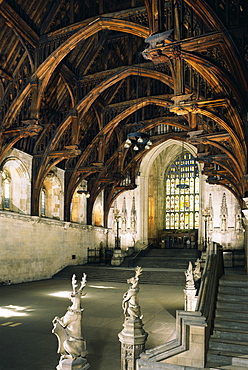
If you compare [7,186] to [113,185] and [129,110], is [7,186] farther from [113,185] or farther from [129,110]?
[113,185]

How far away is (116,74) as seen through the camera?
17359mm

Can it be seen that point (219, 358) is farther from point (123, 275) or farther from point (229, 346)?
point (123, 275)

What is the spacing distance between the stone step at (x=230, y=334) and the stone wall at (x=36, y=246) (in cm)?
1335

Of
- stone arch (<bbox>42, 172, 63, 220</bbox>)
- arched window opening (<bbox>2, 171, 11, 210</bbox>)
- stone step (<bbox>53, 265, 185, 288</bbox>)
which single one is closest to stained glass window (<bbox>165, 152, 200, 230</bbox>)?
stone step (<bbox>53, 265, 185, 288</bbox>)

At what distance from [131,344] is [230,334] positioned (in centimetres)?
228

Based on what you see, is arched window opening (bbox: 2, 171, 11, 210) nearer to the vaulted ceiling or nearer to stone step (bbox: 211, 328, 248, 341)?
the vaulted ceiling

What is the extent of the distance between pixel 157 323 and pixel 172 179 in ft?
79.8

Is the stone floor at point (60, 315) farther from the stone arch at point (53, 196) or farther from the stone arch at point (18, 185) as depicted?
the stone arch at point (53, 196)

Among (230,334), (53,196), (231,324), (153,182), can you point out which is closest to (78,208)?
(53,196)

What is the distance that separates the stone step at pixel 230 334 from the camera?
6.96m

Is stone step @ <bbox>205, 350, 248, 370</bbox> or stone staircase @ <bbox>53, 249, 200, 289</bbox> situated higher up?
stone step @ <bbox>205, 350, 248, 370</bbox>

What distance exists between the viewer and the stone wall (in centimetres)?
1853

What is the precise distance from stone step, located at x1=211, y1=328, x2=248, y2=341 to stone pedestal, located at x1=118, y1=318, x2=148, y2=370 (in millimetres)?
1975

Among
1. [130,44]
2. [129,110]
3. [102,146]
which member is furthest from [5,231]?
[130,44]
